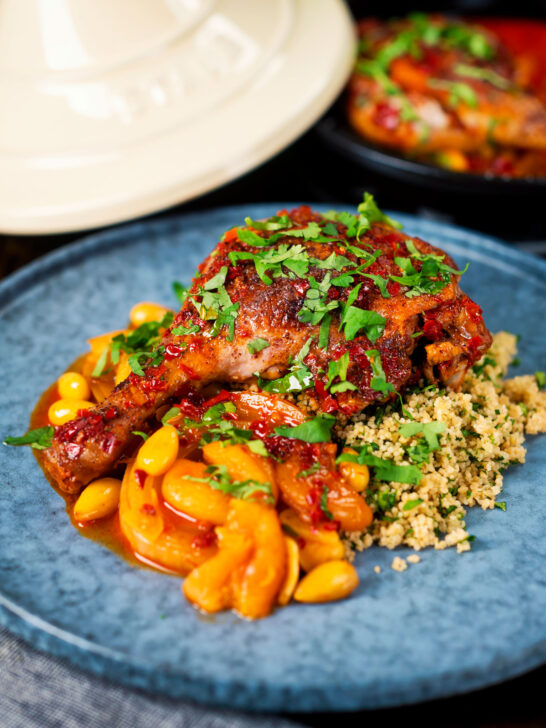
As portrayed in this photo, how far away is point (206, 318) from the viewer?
122 inches

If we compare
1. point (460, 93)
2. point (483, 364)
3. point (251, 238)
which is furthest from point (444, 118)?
point (251, 238)

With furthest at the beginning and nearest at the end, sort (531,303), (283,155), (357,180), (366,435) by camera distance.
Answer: (283,155) < (357,180) < (531,303) < (366,435)

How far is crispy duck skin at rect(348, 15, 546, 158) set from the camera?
510cm

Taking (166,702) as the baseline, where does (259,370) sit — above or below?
above

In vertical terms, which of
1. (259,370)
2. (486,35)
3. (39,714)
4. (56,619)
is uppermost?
(486,35)

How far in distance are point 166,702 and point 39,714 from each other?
0.41 metres

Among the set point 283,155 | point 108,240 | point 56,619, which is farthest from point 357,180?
point 56,619

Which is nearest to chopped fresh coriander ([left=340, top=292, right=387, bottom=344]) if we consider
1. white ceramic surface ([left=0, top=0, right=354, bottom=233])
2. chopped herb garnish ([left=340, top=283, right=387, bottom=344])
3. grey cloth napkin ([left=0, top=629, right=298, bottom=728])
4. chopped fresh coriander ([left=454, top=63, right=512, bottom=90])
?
chopped herb garnish ([left=340, top=283, right=387, bottom=344])

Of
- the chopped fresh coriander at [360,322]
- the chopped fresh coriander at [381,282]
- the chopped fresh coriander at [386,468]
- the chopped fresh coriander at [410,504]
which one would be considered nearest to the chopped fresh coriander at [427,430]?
the chopped fresh coriander at [386,468]

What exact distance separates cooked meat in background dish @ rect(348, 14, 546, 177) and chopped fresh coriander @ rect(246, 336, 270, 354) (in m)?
2.61

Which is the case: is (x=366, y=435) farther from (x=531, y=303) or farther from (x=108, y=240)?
(x=108, y=240)

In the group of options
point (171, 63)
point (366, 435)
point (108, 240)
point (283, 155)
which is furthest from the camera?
point (283, 155)

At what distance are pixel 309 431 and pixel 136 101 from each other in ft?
8.70

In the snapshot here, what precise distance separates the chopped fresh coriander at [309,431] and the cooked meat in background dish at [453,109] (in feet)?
9.09
